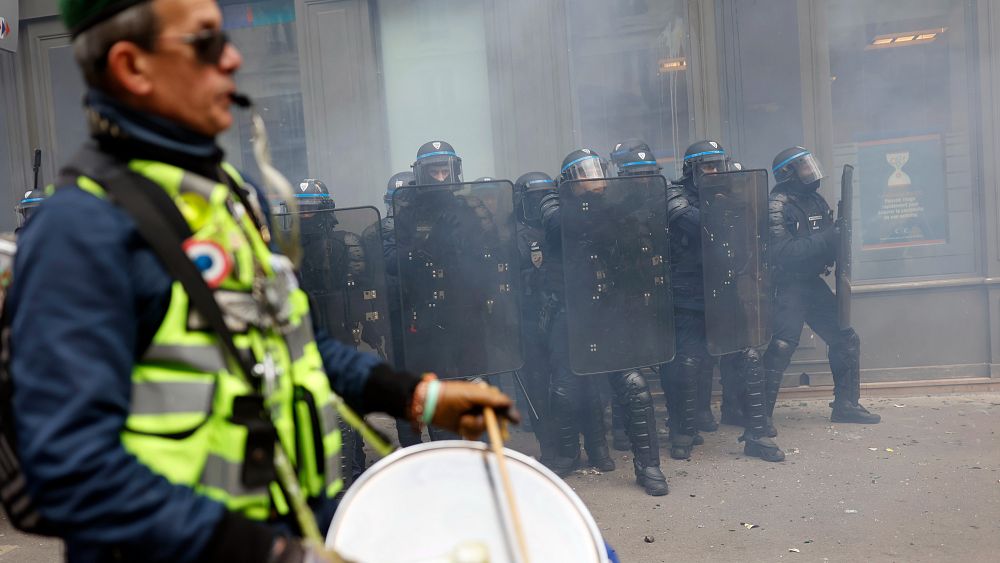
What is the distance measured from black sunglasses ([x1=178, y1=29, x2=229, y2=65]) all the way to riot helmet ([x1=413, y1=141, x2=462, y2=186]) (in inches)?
203

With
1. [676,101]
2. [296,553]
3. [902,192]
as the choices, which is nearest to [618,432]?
[676,101]

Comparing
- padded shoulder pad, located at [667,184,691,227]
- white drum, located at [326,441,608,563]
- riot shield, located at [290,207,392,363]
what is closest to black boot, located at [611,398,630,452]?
padded shoulder pad, located at [667,184,691,227]

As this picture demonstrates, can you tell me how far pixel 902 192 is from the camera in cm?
724

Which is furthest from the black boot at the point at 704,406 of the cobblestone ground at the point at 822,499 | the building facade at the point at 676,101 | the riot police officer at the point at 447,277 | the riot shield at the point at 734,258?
the riot police officer at the point at 447,277

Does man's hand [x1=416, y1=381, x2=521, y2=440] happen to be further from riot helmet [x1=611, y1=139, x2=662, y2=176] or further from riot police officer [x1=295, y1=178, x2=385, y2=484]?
riot helmet [x1=611, y1=139, x2=662, y2=176]

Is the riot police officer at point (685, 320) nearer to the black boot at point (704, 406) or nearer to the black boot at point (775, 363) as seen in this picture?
the black boot at point (704, 406)

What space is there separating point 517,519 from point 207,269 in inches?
25.2

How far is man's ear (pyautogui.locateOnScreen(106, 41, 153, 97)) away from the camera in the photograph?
46.6 inches

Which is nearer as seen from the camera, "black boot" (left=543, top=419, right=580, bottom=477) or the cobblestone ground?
the cobblestone ground

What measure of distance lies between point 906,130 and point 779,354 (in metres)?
2.63

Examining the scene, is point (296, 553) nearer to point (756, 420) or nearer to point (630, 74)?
point (756, 420)

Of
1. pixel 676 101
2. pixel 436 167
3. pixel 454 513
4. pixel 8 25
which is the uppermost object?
pixel 8 25

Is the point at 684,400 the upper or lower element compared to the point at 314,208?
lower

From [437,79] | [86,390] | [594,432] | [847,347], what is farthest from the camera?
[437,79]
